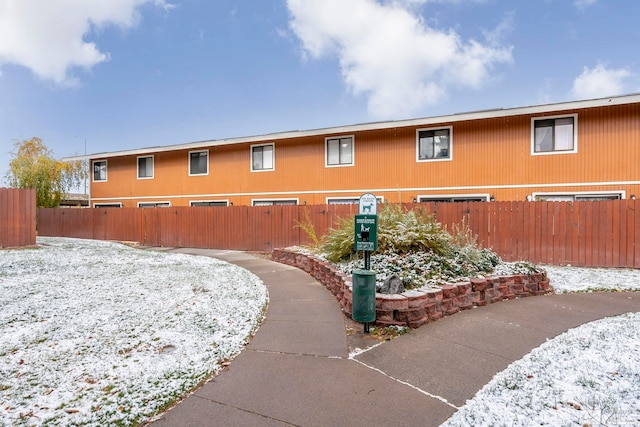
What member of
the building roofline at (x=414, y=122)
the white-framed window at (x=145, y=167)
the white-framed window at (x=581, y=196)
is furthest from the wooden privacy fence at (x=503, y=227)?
the white-framed window at (x=145, y=167)

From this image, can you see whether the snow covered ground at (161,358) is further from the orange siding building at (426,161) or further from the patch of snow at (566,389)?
the orange siding building at (426,161)

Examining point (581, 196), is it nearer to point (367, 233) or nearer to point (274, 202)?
point (367, 233)

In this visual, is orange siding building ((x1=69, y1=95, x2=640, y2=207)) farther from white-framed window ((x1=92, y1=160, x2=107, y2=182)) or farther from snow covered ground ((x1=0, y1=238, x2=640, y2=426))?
snow covered ground ((x1=0, y1=238, x2=640, y2=426))

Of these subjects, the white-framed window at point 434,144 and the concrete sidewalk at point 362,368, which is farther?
the white-framed window at point 434,144

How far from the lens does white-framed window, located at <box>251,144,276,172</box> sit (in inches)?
683

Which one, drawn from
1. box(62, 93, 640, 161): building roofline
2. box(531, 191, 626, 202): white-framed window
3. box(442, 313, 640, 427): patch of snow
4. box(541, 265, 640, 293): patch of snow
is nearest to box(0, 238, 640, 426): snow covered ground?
box(442, 313, 640, 427): patch of snow

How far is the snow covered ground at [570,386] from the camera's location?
96.0 inches

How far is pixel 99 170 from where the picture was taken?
72.8 feet

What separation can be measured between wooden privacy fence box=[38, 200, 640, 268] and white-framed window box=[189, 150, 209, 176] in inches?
142

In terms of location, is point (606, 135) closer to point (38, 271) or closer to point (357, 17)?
point (357, 17)

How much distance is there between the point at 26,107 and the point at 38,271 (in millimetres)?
23508

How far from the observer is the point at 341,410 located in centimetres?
269

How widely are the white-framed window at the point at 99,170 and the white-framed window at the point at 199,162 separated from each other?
667 cm

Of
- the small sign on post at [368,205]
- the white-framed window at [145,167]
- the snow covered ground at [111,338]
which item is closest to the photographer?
the snow covered ground at [111,338]
